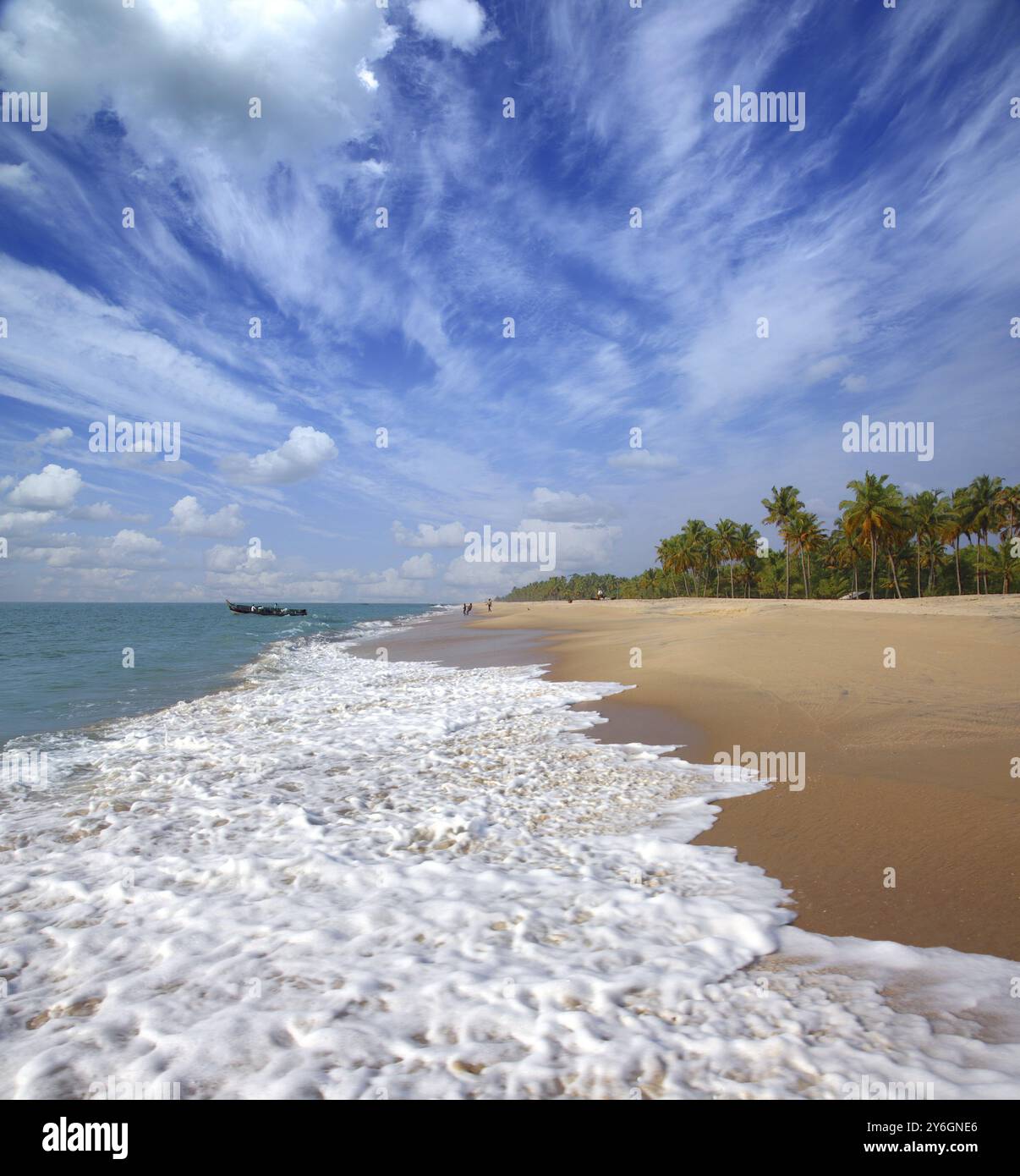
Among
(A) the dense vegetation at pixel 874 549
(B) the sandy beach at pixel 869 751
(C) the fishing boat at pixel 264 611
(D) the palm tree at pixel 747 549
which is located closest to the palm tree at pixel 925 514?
(A) the dense vegetation at pixel 874 549

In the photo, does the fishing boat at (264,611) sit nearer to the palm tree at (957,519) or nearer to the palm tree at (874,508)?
the palm tree at (874,508)

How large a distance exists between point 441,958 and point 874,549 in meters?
75.0

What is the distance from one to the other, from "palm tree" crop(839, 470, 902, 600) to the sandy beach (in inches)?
1948

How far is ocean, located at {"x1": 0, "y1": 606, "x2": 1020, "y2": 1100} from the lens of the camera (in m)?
3.21

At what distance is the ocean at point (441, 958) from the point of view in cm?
321

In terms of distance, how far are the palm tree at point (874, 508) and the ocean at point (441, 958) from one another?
224 ft

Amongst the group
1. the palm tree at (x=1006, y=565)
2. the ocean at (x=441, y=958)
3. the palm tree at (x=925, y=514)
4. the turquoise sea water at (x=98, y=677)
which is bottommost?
the turquoise sea water at (x=98, y=677)

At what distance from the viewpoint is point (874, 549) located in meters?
66.6

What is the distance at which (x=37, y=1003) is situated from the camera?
3.89 meters

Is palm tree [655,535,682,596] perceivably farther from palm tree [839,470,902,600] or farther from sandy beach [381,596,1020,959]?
sandy beach [381,596,1020,959]

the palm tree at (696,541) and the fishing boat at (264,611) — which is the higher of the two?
the palm tree at (696,541)

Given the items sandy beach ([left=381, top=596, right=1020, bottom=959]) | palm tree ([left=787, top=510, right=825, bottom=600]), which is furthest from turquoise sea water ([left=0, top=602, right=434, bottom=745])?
palm tree ([left=787, top=510, right=825, bottom=600])
